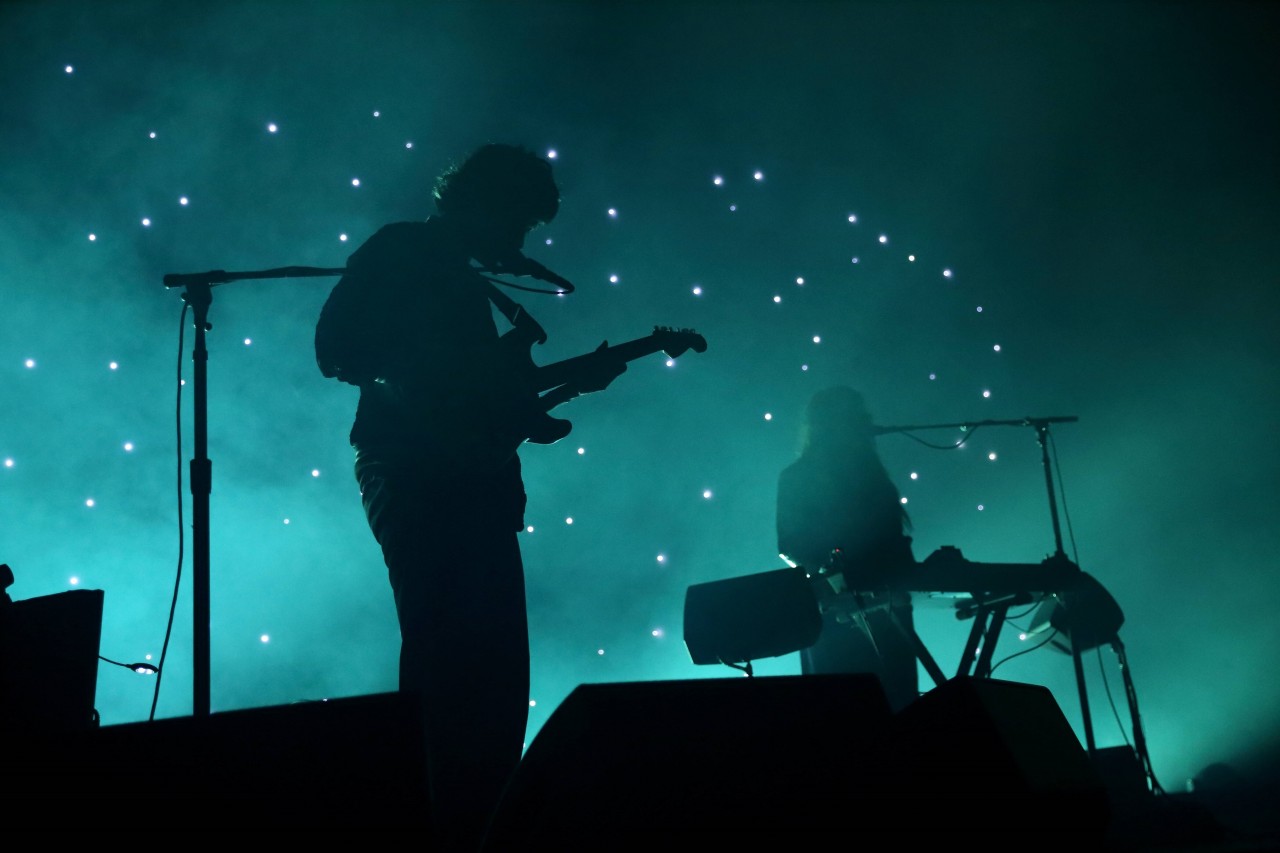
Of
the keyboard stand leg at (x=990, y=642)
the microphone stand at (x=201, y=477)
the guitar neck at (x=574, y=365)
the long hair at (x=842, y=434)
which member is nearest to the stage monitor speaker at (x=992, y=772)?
the guitar neck at (x=574, y=365)

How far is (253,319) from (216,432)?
698mm

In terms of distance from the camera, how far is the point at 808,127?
5.65 m

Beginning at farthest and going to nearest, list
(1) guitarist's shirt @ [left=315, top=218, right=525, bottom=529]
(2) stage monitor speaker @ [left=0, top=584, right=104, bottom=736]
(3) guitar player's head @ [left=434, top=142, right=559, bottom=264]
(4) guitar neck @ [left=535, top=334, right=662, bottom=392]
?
(4) guitar neck @ [left=535, top=334, right=662, bottom=392] → (3) guitar player's head @ [left=434, top=142, right=559, bottom=264] → (1) guitarist's shirt @ [left=315, top=218, right=525, bottom=529] → (2) stage monitor speaker @ [left=0, top=584, right=104, bottom=736]

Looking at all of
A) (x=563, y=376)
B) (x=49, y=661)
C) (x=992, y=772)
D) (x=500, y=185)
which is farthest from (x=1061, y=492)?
(x=49, y=661)

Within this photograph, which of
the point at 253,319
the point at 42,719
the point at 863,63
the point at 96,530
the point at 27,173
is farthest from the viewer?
the point at 863,63

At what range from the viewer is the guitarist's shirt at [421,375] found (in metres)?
1.64

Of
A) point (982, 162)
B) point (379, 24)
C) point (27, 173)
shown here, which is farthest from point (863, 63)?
point (27, 173)

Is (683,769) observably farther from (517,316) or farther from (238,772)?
(517,316)

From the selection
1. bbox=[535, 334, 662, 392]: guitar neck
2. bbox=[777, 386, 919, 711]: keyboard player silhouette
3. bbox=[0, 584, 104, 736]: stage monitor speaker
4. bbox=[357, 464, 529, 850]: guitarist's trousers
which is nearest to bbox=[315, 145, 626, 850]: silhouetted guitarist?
bbox=[357, 464, 529, 850]: guitarist's trousers

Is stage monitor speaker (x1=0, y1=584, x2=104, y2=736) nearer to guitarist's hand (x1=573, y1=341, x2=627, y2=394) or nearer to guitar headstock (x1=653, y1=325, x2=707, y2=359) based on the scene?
guitarist's hand (x1=573, y1=341, x2=627, y2=394)

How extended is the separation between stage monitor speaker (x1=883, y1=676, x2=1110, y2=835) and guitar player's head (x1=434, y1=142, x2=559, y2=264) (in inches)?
58.2

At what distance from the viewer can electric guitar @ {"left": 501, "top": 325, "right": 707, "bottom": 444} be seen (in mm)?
1864

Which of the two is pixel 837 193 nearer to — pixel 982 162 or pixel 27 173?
pixel 982 162

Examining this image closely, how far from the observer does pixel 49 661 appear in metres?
1.24
